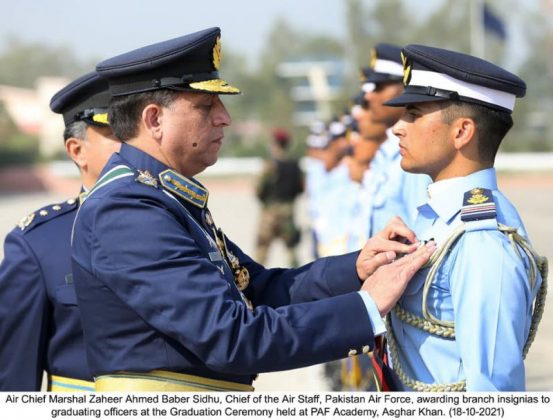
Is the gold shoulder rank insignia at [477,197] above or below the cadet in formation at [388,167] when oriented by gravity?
below

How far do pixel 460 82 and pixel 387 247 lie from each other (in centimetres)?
49

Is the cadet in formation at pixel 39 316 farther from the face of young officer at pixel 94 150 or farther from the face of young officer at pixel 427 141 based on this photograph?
the face of young officer at pixel 427 141

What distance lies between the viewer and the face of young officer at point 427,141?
256cm

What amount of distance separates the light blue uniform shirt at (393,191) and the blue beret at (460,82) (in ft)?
5.15

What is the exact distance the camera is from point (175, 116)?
2.50 m

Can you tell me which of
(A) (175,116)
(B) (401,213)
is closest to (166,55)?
(A) (175,116)

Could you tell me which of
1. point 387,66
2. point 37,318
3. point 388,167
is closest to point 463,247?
point 37,318

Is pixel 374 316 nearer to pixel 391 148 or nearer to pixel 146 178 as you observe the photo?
pixel 146 178

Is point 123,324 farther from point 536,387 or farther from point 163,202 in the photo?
point 536,387

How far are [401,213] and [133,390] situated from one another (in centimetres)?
240

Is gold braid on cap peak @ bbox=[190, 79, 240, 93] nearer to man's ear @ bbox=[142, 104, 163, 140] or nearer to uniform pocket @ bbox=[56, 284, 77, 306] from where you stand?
man's ear @ bbox=[142, 104, 163, 140]

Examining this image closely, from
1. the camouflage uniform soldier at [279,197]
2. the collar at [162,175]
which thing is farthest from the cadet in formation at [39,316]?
the camouflage uniform soldier at [279,197]

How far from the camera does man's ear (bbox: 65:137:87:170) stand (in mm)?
3305

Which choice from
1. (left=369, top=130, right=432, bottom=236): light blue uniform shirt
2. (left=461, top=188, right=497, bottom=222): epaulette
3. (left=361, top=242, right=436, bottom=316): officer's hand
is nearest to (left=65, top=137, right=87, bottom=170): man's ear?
Answer: (left=361, top=242, right=436, bottom=316): officer's hand
